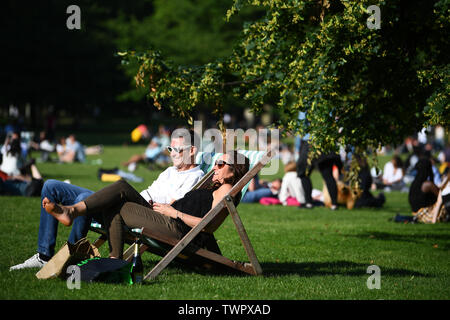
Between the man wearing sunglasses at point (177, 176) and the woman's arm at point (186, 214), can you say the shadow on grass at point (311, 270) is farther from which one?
the man wearing sunglasses at point (177, 176)

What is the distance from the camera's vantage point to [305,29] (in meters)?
9.48

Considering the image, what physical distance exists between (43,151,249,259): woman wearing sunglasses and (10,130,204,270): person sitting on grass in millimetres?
297

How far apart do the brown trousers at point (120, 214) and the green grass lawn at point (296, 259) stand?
0.50m

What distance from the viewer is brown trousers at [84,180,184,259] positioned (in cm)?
652

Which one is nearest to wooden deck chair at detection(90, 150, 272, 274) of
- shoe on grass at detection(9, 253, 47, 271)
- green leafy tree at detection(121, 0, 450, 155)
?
shoe on grass at detection(9, 253, 47, 271)

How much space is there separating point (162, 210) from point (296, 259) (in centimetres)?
234

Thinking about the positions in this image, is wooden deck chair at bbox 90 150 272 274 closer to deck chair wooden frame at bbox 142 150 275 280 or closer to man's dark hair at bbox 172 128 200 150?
deck chair wooden frame at bbox 142 150 275 280

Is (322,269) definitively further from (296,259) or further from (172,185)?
(172,185)

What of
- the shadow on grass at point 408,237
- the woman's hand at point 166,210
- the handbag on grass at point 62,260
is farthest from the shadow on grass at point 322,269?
the shadow on grass at point 408,237

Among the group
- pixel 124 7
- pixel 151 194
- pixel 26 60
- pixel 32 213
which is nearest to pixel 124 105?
pixel 124 7

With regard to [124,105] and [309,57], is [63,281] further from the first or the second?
[124,105]

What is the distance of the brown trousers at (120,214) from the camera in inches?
257

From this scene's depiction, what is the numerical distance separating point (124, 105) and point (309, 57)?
57.4 m

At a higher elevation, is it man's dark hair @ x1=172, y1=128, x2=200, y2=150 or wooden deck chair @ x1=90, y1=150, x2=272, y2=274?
man's dark hair @ x1=172, y1=128, x2=200, y2=150
